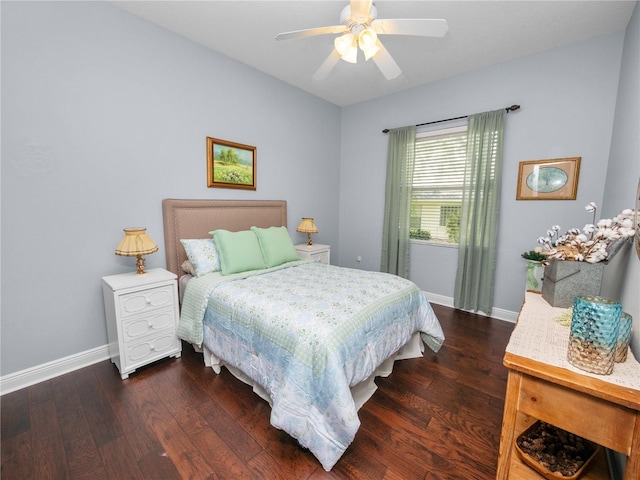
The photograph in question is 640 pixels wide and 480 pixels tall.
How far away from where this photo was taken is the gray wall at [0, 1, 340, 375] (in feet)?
6.31

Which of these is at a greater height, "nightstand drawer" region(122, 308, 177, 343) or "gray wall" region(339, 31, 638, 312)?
"gray wall" region(339, 31, 638, 312)

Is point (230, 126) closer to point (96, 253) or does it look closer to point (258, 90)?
point (258, 90)

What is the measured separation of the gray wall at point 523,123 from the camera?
2.61 metres

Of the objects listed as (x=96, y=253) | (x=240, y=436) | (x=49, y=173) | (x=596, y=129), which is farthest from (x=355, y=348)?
(x=596, y=129)

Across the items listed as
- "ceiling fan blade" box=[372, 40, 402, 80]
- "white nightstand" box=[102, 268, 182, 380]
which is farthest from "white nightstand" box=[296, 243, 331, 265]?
"ceiling fan blade" box=[372, 40, 402, 80]

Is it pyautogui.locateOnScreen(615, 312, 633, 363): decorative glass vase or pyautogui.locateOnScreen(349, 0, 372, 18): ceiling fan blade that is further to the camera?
pyautogui.locateOnScreen(349, 0, 372, 18): ceiling fan blade

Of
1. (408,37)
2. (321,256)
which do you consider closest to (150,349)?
(321,256)

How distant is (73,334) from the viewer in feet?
7.30

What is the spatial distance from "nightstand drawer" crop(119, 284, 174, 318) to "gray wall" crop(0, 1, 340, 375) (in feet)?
1.59

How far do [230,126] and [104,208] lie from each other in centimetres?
155

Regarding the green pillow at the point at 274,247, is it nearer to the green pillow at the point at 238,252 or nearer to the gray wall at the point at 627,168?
the green pillow at the point at 238,252

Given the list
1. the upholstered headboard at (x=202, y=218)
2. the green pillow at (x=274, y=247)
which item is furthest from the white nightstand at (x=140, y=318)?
the green pillow at (x=274, y=247)

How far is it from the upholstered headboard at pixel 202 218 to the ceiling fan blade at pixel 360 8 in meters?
2.13

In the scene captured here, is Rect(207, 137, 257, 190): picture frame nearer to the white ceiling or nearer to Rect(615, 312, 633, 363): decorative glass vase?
the white ceiling
